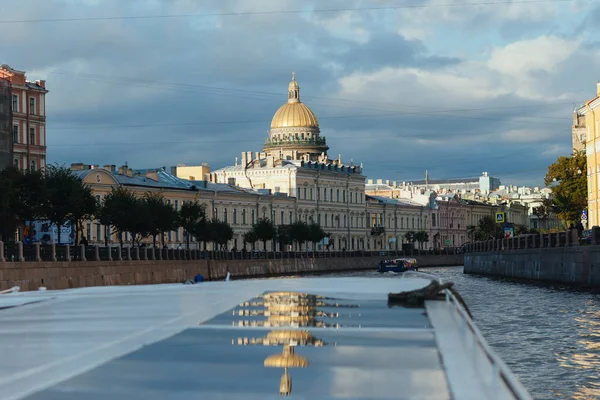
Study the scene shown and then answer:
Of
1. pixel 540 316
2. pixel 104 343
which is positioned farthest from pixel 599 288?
pixel 104 343

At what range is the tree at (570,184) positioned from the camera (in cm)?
6981

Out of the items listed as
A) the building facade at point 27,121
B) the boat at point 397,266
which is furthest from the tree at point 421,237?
the building facade at point 27,121

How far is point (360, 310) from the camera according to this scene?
9.48 meters

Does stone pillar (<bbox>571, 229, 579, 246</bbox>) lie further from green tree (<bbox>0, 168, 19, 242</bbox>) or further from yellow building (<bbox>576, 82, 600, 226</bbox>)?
yellow building (<bbox>576, 82, 600, 226</bbox>)

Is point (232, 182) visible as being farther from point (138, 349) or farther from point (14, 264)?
point (138, 349)

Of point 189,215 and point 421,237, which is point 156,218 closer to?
point 189,215

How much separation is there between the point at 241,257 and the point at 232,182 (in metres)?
32.5

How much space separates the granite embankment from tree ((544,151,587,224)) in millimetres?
20035

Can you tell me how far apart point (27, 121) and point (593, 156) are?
119 feet

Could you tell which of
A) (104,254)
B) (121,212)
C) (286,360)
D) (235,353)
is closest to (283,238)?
(121,212)

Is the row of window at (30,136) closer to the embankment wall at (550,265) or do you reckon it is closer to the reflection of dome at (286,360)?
the embankment wall at (550,265)

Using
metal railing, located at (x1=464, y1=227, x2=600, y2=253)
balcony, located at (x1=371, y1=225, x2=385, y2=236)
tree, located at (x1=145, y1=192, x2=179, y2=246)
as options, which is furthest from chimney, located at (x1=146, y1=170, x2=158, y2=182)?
balcony, located at (x1=371, y1=225, x2=385, y2=236)

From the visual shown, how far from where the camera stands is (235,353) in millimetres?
6629

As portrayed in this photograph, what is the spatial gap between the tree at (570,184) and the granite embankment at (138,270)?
20035mm
